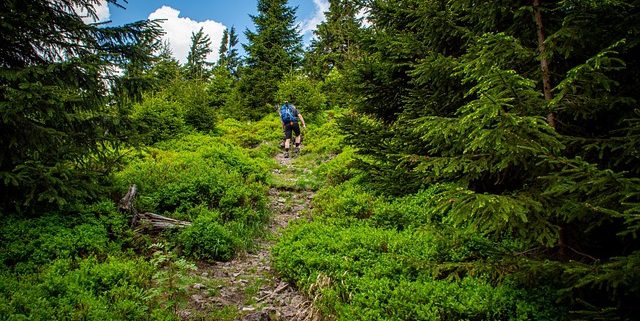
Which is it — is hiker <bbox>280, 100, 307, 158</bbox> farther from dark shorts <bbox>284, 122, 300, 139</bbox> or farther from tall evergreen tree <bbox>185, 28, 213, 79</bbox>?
tall evergreen tree <bbox>185, 28, 213, 79</bbox>

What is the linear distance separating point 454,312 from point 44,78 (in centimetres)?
818

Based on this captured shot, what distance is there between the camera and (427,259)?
18.4 feet

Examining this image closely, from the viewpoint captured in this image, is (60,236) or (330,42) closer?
(60,236)

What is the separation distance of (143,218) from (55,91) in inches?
126

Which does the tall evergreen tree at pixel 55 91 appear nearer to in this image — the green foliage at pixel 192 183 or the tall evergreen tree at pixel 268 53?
the green foliage at pixel 192 183

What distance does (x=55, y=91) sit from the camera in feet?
22.4

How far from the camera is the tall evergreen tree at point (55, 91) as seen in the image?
6281 mm

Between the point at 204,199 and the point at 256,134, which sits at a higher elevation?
the point at 256,134

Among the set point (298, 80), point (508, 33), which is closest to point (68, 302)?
point (508, 33)

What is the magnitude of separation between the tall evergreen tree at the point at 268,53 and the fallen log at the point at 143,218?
62.5ft

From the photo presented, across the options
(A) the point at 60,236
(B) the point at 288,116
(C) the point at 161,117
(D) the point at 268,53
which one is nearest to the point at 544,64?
(A) the point at 60,236

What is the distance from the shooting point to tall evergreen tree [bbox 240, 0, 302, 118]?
27469 mm

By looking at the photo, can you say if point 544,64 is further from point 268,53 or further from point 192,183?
point 268,53

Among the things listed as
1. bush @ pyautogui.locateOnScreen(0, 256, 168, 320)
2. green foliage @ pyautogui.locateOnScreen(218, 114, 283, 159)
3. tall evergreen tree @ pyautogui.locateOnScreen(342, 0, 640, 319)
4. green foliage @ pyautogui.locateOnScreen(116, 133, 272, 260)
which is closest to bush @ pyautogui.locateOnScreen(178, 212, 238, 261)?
green foliage @ pyautogui.locateOnScreen(116, 133, 272, 260)
